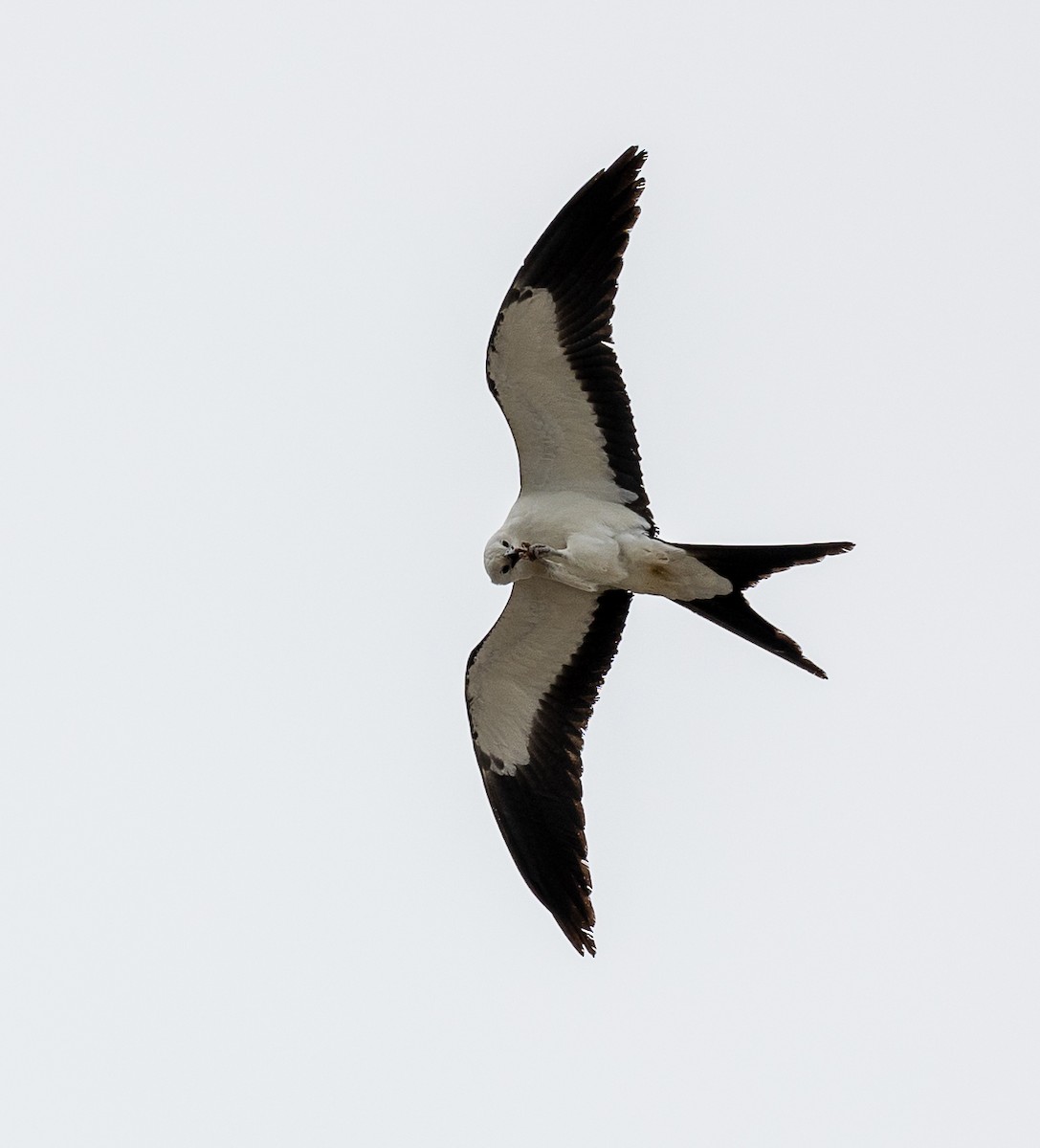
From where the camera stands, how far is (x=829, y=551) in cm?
1050

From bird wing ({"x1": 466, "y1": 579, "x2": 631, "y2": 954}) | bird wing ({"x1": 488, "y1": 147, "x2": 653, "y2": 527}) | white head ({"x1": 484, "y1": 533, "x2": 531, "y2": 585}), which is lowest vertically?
bird wing ({"x1": 466, "y1": 579, "x2": 631, "y2": 954})

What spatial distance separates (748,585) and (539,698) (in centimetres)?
170

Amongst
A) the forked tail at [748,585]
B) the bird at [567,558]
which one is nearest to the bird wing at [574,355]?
the bird at [567,558]

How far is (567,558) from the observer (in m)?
11.2

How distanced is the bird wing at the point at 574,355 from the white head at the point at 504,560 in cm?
44

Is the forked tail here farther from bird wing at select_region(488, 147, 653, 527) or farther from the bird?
bird wing at select_region(488, 147, 653, 527)

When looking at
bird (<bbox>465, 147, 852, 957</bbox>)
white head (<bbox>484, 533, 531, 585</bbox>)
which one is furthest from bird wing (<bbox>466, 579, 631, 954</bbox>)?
white head (<bbox>484, 533, 531, 585</bbox>)

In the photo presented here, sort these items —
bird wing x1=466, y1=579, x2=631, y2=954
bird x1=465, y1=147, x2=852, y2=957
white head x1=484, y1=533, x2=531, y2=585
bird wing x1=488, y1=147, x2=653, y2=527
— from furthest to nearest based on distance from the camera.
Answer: bird wing x1=466, y1=579, x2=631, y2=954 < white head x1=484, y1=533, x2=531, y2=585 < bird x1=465, y1=147, x2=852, y2=957 < bird wing x1=488, y1=147, x2=653, y2=527

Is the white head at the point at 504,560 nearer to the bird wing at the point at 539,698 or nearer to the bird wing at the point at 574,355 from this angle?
the bird wing at the point at 539,698

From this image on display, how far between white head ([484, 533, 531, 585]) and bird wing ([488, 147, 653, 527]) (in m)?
0.44

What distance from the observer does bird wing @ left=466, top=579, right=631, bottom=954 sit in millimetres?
11664

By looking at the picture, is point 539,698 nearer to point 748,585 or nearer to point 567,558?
point 567,558

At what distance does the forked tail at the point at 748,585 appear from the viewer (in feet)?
35.3

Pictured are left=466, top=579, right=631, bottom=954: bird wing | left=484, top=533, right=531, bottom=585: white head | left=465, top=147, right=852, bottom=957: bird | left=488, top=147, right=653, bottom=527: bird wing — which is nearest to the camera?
left=488, top=147, right=653, bottom=527: bird wing
